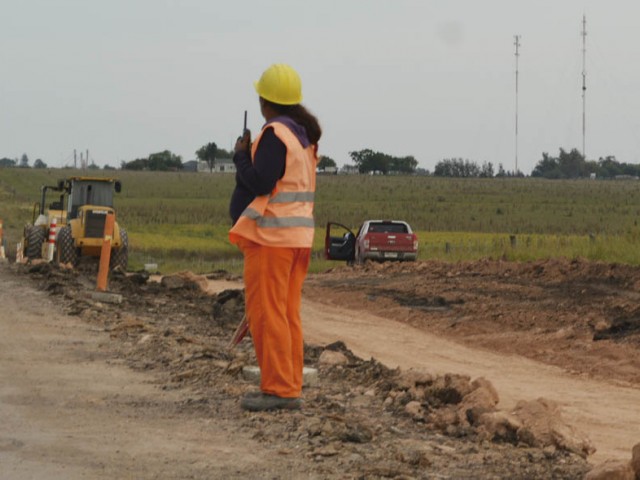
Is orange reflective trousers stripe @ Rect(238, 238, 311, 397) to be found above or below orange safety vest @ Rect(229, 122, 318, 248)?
below

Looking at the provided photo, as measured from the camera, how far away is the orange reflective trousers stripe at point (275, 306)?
8.78 m

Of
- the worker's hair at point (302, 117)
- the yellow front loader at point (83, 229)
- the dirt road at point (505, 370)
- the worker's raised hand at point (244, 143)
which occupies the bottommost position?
Result: the dirt road at point (505, 370)

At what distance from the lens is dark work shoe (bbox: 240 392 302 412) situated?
898 centimetres

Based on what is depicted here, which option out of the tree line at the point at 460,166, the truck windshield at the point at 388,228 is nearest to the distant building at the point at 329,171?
the tree line at the point at 460,166

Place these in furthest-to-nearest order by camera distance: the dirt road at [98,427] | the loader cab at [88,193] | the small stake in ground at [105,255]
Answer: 1. the loader cab at [88,193]
2. the small stake in ground at [105,255]
3. the dirt road at [98,427]

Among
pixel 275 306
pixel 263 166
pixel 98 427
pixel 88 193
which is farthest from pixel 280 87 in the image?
pixel 88 193

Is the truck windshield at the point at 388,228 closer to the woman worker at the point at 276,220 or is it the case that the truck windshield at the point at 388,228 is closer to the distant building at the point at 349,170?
the woman worker at the point at 276,220

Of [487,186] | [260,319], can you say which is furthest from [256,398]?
[487,186]

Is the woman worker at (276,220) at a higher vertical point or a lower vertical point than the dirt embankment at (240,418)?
higher

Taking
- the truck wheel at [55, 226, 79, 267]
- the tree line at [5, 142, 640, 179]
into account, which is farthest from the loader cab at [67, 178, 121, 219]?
the tree line at [5, 142, 640, 179]

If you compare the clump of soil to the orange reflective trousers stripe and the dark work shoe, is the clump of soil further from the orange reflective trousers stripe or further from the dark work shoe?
the orange reflective trousers stripe

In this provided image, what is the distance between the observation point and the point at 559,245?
36.3 metres

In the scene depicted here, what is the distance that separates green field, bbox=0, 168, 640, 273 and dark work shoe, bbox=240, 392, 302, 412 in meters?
19.6

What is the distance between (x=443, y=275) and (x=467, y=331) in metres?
9.56
